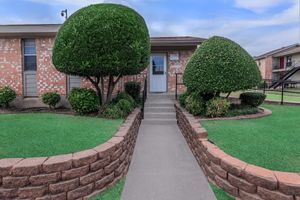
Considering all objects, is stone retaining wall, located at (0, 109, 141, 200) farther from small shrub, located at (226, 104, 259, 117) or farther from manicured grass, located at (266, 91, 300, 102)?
manicured grass, located at (266, 91, 300, 102)

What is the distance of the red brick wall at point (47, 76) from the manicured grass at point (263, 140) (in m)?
6.19

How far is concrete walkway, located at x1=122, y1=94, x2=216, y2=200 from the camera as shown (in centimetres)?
311

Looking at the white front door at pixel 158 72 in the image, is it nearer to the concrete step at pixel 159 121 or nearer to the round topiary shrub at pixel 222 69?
the concrete step at pixel 159 121

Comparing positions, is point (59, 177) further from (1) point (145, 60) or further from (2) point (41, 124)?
(1) point (145, 60)

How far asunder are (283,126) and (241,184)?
334cm

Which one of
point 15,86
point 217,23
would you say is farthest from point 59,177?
point 217,23

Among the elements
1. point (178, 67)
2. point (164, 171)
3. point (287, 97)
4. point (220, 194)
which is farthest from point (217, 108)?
point (287, 97)

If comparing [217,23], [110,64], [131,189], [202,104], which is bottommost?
[131,189]

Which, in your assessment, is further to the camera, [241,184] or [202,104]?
[202,104]

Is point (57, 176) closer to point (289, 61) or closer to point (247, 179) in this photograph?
point (247, 179)

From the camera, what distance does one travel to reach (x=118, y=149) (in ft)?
11.8

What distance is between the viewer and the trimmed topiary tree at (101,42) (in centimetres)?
591

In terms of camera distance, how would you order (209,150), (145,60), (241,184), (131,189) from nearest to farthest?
(241,184)
(131,189)
(209,150)
(145,60)

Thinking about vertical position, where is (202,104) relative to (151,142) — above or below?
above
